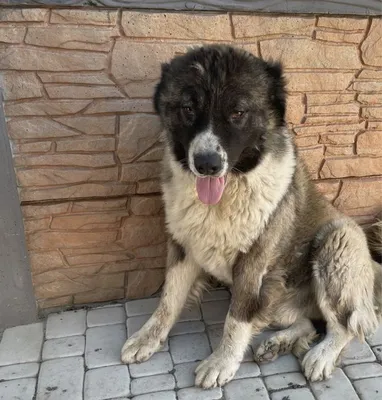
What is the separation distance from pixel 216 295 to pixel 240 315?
0.69 m

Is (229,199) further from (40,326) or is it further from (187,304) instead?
(40,326)

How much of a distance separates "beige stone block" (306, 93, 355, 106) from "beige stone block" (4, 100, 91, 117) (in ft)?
4.29

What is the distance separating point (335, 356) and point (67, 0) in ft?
7.43

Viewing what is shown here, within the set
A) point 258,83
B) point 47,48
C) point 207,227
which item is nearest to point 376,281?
point 207,227

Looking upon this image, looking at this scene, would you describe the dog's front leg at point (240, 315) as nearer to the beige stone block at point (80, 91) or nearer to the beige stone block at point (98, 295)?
the beige stone block at point (98, 295)

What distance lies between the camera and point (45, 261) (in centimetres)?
301

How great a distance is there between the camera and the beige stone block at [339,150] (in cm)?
317

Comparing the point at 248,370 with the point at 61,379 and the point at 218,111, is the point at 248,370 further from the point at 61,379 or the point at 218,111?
the point at 218,111

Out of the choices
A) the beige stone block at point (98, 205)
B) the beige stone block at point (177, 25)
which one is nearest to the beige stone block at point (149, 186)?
the beige stone block at point (98, 205)

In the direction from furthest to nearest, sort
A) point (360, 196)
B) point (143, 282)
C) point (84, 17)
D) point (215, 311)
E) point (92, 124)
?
point (360, 196)
point (143, 282)
point (215, 311)
point (92, 124)
point (84, 17)

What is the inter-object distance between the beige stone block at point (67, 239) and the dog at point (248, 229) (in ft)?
1.51

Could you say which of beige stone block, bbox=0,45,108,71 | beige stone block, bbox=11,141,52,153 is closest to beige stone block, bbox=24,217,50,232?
beige stone block, bbox=11,141,52,153

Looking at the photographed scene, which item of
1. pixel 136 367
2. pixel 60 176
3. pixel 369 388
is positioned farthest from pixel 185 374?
pixel 60 176

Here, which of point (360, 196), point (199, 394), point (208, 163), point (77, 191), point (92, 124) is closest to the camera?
point (208, 163)
